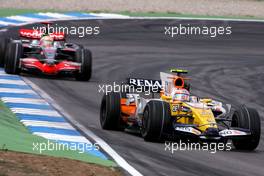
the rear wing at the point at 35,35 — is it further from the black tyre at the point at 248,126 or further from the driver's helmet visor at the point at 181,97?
the black tyre at the point at 248,126

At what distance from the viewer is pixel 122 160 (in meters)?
13.6

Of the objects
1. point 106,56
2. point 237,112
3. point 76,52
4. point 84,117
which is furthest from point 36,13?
point 237,112

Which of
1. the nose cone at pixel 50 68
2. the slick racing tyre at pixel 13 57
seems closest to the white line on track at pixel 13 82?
the slick racing tyre at pixel 13 57

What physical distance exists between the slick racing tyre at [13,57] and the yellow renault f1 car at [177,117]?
694 cm

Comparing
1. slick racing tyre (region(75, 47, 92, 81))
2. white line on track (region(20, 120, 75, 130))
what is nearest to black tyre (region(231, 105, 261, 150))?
white line on track (region(20, 120, 75, 130))

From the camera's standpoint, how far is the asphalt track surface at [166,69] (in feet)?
46.3

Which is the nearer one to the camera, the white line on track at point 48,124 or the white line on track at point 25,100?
the white line on track at point 48,124

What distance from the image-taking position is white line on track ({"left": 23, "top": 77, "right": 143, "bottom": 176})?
12.9 metres

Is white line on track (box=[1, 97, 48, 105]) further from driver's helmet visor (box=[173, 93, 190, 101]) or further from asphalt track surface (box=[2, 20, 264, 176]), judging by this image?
driver's helmet visor (box=[173, 93, 190, 101])

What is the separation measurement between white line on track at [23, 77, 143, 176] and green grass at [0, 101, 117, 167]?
0.74 feet

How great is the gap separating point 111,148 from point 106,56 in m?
14.2

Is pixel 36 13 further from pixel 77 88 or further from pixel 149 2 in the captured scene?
pixel 77 88

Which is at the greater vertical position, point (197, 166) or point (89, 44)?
point (89, 44)

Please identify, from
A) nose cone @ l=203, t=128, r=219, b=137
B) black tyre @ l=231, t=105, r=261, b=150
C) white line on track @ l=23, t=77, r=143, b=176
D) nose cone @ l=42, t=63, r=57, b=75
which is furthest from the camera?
nose cone @ l=42, t=63, r=57, b=75
